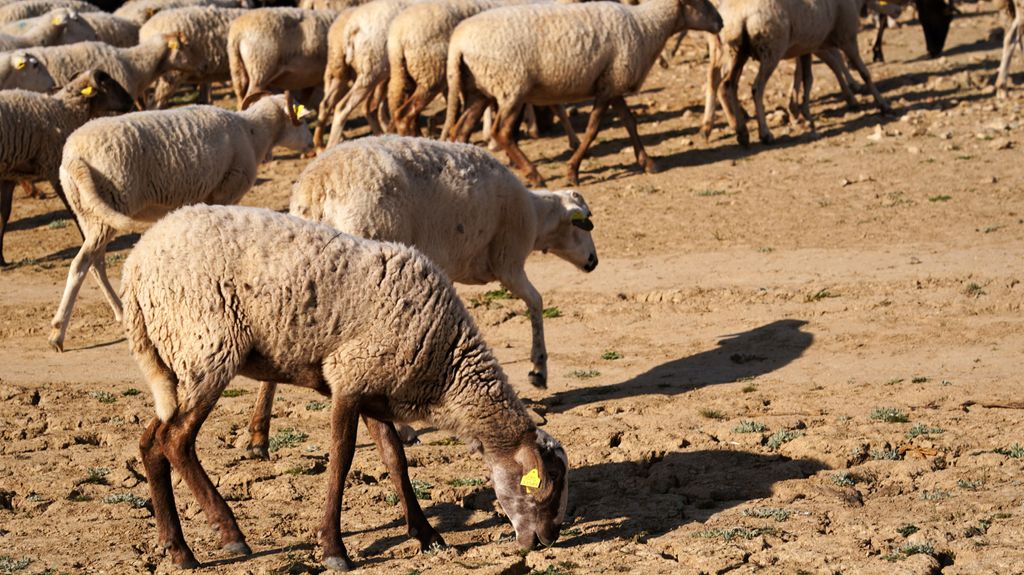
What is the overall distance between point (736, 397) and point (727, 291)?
9.41 feet

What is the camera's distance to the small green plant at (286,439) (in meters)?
8.88

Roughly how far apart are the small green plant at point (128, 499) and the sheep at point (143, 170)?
327 centimetres

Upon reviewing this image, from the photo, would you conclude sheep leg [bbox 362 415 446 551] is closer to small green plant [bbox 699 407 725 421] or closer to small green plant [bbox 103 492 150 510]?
small green plant [bbox 103 492 150 510]

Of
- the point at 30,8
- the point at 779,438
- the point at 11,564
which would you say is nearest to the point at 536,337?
the point at 779,438

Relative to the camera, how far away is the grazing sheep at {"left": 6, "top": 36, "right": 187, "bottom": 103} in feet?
57.7

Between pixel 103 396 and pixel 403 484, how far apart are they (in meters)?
3.92

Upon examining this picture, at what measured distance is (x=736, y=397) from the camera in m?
9.81

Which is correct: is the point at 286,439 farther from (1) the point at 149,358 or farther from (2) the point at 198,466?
(1) the point at 149,358

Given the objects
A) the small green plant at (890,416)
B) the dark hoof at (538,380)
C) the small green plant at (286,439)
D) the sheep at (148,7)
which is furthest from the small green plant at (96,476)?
the sheep at (148,7)

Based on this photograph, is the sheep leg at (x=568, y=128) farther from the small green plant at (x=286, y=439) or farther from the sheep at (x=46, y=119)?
the small green plant at (x=286, y=439)

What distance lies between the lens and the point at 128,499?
25.6ft

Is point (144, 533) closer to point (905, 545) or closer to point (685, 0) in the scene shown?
point (905, 545)

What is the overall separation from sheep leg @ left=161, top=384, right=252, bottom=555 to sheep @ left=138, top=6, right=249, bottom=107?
1369 cm

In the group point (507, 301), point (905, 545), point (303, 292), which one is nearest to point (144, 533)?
point (303, 292)
